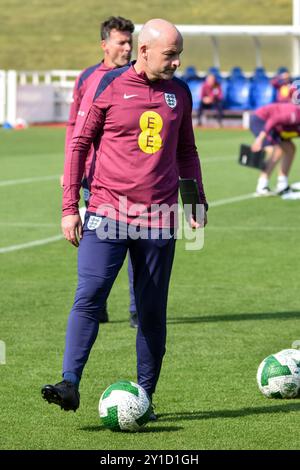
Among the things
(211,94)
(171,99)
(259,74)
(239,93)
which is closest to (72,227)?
(171,99)

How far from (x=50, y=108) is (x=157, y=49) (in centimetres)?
4103

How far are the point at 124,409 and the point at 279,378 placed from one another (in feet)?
4.36

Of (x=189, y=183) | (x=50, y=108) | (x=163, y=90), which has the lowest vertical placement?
(x=50, y=108)

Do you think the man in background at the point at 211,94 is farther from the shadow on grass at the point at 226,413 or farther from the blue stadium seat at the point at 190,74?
the shadow on grass at the point at 226,413

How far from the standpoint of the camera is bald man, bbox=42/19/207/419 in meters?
7.04

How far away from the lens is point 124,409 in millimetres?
7039

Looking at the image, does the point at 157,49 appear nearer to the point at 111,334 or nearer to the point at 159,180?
the point at 159,180

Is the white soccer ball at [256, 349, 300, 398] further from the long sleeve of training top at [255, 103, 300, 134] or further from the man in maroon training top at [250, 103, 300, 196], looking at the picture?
the long sleeve of training top at [255, 103, 300, 134]

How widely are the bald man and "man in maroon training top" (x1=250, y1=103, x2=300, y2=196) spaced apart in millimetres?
13951

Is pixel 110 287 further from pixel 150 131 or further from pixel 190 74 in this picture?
pixel 190 74

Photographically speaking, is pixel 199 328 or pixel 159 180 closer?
pixel 159 180

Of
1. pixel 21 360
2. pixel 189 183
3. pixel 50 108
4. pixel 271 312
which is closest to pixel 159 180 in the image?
pixel 189 183

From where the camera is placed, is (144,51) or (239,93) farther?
(239,93)

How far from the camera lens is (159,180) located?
7.16 meters
